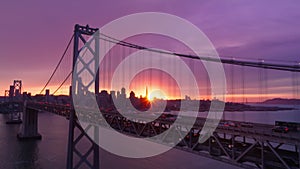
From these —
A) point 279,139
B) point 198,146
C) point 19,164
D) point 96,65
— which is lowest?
point 19,164

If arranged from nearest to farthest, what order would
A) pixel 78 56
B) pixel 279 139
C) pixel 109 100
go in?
pixel 279 139, pixel 78 56, pixel 109 100

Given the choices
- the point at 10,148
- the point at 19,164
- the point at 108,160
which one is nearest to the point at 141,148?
the point at 108,160

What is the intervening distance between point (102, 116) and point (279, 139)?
15806mm

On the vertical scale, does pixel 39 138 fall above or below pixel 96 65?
below

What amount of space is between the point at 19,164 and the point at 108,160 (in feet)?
35.7

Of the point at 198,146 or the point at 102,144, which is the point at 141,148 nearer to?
the point at 102,144

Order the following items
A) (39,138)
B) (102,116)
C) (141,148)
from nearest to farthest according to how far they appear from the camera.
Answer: (102,116), (141,148), (39,138)

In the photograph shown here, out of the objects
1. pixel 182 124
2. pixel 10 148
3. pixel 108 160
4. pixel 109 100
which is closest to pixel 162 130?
pixel 182 124

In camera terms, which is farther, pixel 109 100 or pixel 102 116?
pixel 109 100

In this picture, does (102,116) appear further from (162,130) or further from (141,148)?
(141,148)

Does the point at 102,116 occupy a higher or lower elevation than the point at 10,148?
higher

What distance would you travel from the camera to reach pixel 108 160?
30062 millimetres

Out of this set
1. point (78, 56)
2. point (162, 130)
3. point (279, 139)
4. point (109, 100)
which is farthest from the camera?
point (109, 100)

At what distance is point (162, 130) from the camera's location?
17.3 metres
